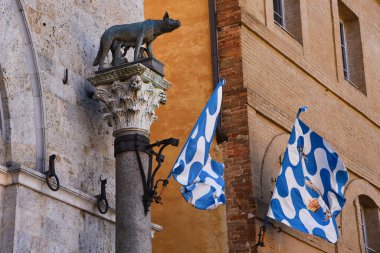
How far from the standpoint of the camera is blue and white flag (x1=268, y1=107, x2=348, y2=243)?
47.8ft

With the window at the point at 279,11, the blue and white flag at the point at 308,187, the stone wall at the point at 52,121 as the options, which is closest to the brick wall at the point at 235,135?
the blue and white flag at the point at 308,187

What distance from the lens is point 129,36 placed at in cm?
1145

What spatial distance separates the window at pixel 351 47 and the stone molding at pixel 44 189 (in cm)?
998

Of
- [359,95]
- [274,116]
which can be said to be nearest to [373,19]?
[359,95]

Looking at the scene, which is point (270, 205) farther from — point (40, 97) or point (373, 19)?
point (373, 19)

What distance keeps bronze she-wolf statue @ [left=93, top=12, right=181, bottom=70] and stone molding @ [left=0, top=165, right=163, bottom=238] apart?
1.55 meters

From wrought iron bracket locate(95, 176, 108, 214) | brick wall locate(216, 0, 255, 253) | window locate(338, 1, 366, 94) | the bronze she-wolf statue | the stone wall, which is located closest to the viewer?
the stone wall

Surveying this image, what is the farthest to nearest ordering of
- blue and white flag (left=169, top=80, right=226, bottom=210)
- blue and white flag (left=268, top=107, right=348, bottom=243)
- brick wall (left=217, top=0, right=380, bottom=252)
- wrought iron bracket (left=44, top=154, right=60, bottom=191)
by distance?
brick wall (left=217, top=0, right=380, bottom=252), blue and white flag (left=268, top=107, right=348, bottom=243), blue and white flag (left=169, top=80, right=226, bottom=210), wrought iron bracket (left=44, top=154, right=60, bottom=191)

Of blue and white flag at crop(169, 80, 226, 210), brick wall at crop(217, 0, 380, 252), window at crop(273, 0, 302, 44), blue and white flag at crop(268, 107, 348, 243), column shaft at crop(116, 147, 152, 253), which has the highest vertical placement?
window at crop(273, 0, 302, 44)

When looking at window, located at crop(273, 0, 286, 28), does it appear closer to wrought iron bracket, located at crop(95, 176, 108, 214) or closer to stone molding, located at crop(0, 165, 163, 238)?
wrought iron bracket, located at crop(95, 176, 108, 214)

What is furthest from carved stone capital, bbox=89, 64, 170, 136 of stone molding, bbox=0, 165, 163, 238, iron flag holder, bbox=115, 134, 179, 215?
stone molding, bbox=0, 165, 163, 238

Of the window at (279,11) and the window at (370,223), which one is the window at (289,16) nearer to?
the window at (279,11)

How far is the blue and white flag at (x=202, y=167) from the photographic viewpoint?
11.6 meters

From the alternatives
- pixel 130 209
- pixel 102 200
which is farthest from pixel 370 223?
pixel 130 209
